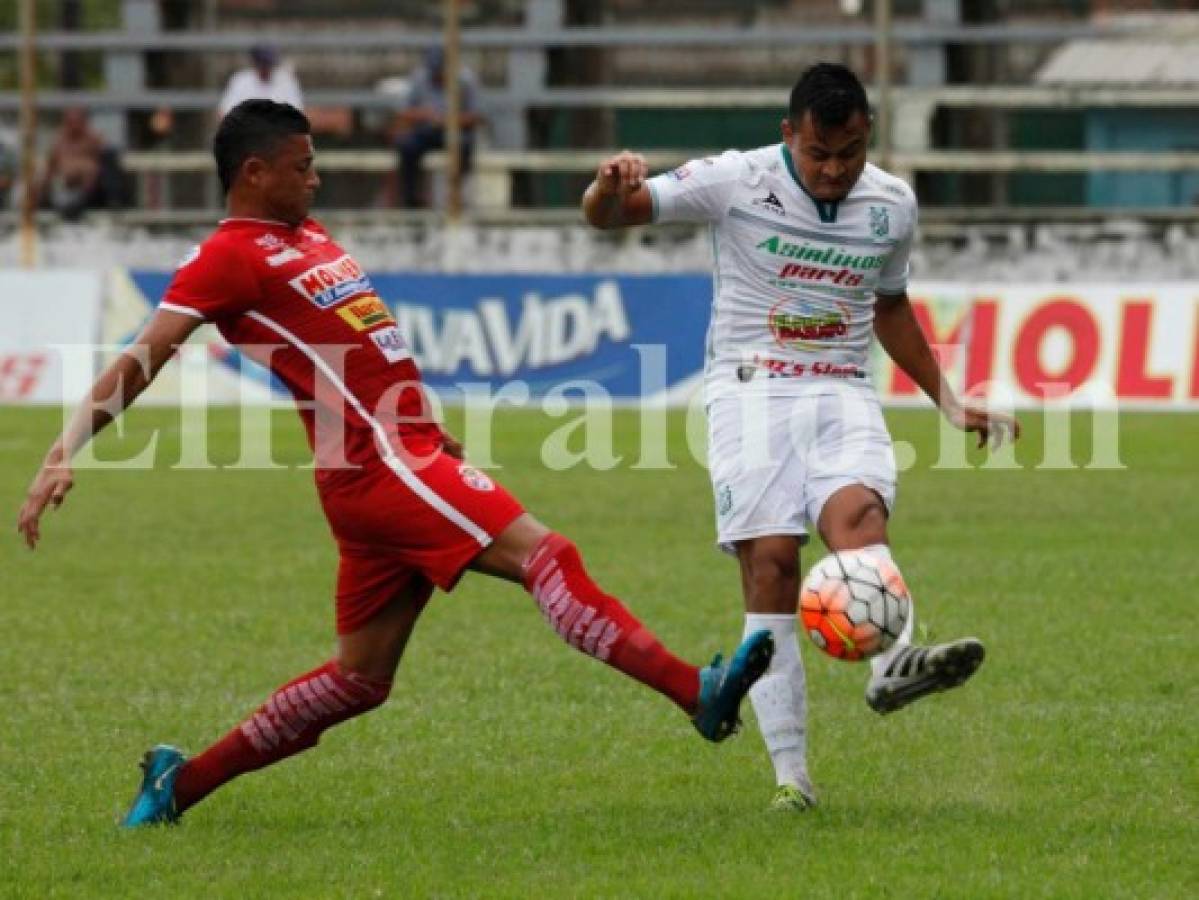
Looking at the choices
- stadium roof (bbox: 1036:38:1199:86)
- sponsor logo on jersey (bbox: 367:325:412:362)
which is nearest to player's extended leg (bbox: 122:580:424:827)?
sponsor logo on jersey (bbox: 367:325:412:362)

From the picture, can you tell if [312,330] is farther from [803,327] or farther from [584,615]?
[803,327]

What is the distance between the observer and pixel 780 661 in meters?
7.29

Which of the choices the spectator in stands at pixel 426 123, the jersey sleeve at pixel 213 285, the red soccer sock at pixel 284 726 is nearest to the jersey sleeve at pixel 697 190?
the jersey sleeve at pixel 213 285

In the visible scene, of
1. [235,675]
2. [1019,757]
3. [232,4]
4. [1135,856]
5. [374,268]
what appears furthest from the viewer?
[232,4]

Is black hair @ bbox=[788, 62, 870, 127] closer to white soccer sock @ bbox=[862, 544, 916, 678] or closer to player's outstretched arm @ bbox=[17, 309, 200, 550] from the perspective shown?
white soccer sock @ bbox=[862, 544, 916, 678]

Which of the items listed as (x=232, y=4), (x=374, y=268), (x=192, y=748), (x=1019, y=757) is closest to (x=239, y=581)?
(x=192, y=748)

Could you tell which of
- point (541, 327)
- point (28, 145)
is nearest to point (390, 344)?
point (541, 327)

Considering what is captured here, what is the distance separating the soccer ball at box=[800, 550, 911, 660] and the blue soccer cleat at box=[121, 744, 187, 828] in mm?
1874

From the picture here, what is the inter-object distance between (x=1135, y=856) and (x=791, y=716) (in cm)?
118

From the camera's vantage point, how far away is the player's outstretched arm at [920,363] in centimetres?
774

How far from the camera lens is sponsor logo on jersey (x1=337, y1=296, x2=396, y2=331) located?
273 inches

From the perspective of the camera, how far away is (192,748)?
8.36 meters

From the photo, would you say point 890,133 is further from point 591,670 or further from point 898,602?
point 898,602

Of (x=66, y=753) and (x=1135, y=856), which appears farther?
(x=66, y=753)
